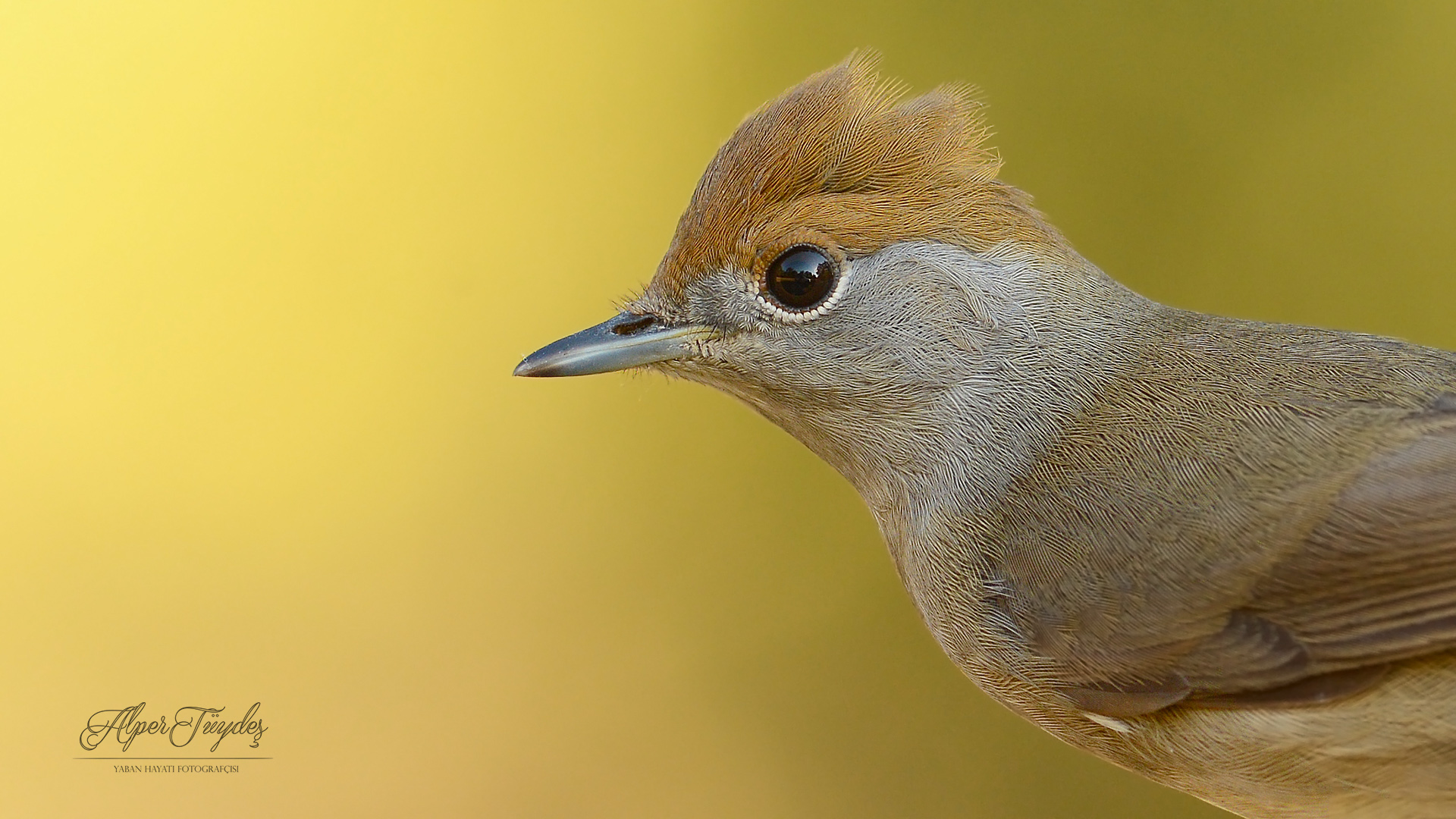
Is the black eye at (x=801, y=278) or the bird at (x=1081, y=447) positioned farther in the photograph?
the black eye at (x=801, y=278)

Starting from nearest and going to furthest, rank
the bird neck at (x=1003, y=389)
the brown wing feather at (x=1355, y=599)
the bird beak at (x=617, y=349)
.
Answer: the brown wing feather at (x=1355, y=599) < the bird neck at (x=1003, y=389) < the bird beak at (x=617, y=349)

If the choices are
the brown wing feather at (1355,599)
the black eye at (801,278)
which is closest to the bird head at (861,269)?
the black eye at (801,278)

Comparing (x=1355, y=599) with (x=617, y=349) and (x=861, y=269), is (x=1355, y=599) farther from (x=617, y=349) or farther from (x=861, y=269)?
(x=617, y=349)

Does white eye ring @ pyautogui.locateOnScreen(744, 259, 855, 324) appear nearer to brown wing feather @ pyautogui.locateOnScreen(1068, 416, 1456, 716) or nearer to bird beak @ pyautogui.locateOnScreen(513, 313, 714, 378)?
bird beak @ pyautogui.locateOnScreen(513, 313, 714, 378)

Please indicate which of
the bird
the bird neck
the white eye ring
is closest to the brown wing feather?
the bird

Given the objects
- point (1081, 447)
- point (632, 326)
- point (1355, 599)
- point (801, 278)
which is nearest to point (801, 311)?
point (801, 278)

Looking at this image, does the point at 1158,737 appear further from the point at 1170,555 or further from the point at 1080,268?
the point at 1080,268

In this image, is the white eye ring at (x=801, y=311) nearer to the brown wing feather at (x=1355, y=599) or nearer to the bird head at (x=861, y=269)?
the bird head at (x=861, y=269)
